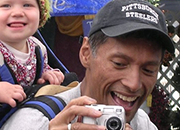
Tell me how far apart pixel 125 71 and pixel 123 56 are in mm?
59

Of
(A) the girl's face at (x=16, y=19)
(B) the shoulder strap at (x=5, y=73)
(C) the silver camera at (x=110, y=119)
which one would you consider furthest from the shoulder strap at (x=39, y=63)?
(C) the silver camera at (x=110, y=119)

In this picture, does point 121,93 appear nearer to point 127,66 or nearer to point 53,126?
point 127,66

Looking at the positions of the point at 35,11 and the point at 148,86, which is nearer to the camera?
the point at 148,86

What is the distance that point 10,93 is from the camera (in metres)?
1.68

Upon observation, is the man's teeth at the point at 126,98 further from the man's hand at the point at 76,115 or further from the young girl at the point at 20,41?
the young girl at the point at 20,41

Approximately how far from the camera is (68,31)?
507 cm

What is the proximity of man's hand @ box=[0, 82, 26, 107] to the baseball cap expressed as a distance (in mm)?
432

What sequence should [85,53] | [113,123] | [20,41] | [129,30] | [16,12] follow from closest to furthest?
1. [113,123]
2. [129,30]
3. [85,53]
4. [16,12]
5. [20,41]

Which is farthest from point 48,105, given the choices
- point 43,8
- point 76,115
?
point 43,8

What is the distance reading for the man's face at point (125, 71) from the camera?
1.48 metres

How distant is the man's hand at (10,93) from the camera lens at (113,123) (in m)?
0.52

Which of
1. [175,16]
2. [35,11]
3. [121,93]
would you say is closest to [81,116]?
[121,93]

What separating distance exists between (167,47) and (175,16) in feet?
13.9

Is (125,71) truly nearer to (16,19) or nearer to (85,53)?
(85,53)
